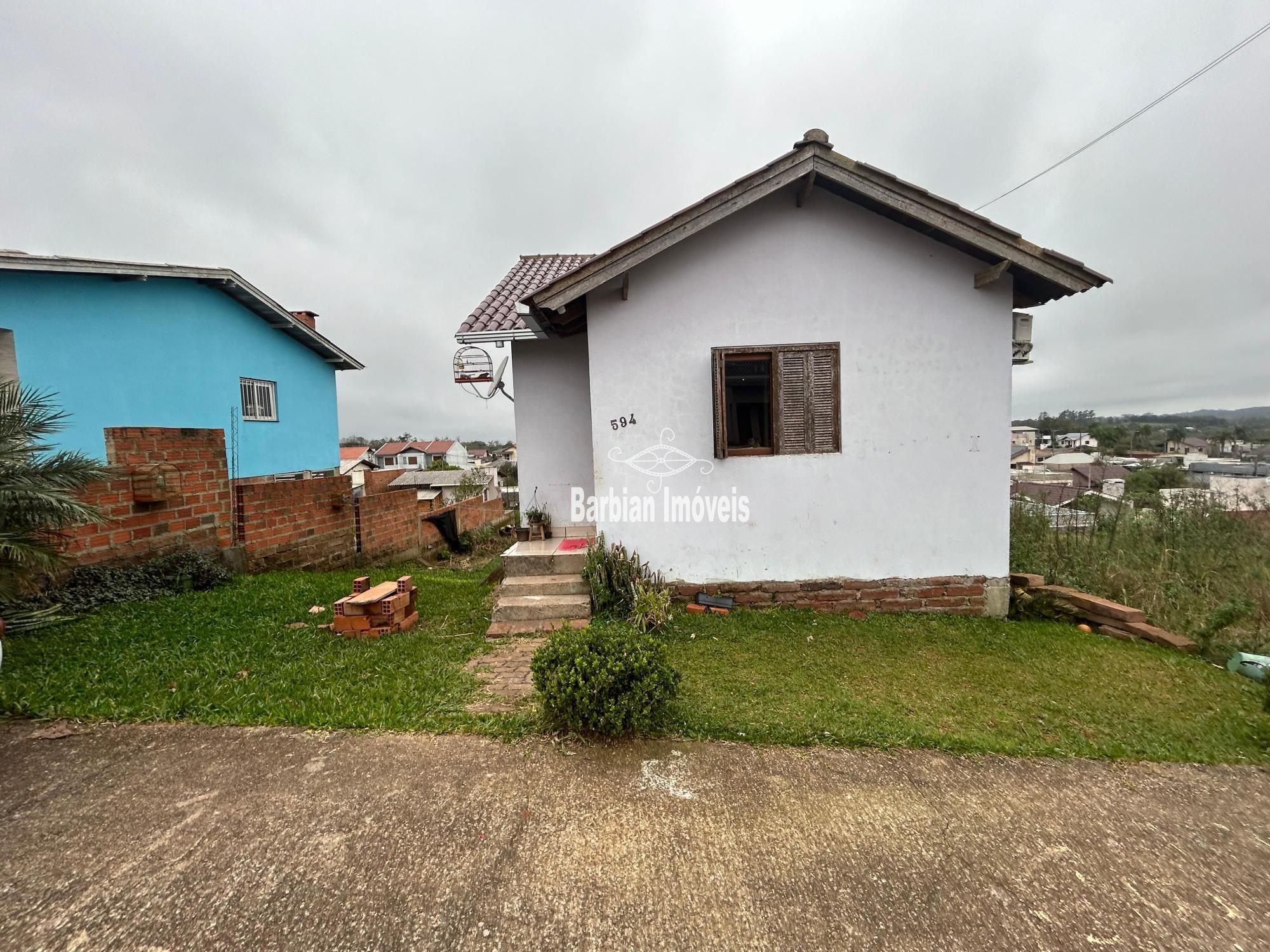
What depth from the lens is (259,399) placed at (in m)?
13.6

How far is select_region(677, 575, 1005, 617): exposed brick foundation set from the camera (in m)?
5.71

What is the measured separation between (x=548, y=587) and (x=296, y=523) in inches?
169

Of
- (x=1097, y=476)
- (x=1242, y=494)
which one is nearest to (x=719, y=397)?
(x=1242, y=494)

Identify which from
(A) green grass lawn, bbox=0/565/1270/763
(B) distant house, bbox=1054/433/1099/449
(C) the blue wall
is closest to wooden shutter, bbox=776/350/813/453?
(A) green grass lawn, bbox=0/565/1270/763

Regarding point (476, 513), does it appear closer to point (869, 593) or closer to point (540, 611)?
point (540, 611)

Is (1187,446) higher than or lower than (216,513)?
higher

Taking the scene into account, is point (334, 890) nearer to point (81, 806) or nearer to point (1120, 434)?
point (81, 806)

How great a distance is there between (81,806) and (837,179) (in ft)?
23.3

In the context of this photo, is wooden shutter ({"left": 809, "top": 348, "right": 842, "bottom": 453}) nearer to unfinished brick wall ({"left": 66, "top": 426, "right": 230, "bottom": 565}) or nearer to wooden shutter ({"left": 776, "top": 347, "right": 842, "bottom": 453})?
wooden shutter ({"left": 776, "top": 347, "right": 842, "bottom": 453})

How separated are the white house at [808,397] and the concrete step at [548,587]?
650 millimetres

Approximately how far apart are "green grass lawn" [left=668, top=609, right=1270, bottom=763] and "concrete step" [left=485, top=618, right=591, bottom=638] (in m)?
0.97

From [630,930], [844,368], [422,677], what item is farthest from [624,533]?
[630,930]

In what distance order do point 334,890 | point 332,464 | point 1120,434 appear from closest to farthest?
1. point 334,890
2. point 332,464
3. point 1120,434

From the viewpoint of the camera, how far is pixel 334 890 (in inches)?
81.6
